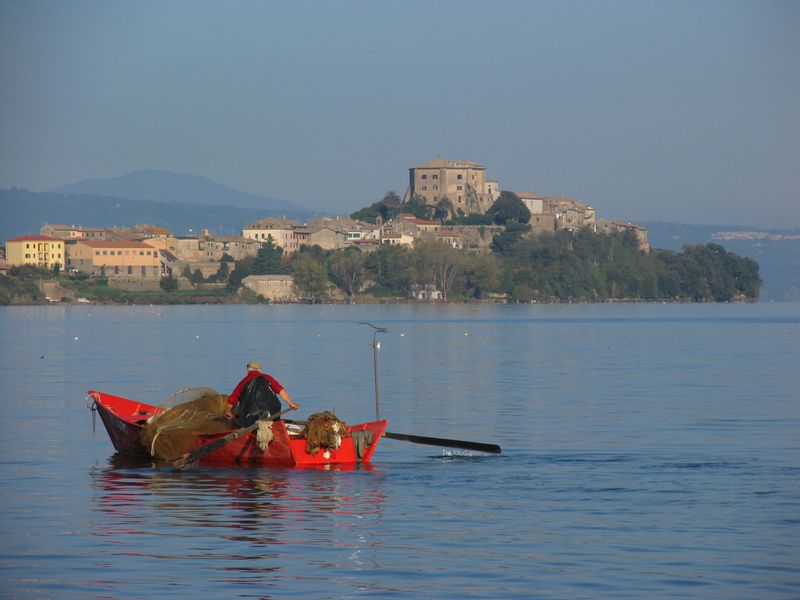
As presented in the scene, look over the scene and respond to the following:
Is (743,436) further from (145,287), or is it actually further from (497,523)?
(145,287)

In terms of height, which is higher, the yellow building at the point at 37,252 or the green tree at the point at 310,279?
the yellow building at the point at 37,252

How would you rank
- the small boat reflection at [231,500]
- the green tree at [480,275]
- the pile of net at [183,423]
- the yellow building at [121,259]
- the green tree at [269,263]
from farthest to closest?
the green tree at [269,263], the yellow building at [121,259], the green tree at [480,275], the pile of net at [183,423], the small boat reflection at [231,500]

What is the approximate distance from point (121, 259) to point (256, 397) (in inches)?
6581

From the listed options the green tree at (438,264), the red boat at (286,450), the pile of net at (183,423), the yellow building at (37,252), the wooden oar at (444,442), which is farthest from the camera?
the yellow building at (37,252)

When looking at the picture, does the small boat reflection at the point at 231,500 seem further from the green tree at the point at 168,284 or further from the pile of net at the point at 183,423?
the green tree at the point at 168,284

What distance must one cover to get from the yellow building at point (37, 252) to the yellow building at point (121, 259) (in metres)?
5.53

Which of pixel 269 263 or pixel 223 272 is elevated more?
pixel 269 263

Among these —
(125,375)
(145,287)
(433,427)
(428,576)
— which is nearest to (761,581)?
(428,576)

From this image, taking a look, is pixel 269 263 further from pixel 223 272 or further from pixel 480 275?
pixel 480 275

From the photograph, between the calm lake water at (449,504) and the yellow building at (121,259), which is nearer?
the calm lake water at (449,504)

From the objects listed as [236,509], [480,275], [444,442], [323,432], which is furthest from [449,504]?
[480,275]

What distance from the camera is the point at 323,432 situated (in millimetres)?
22766

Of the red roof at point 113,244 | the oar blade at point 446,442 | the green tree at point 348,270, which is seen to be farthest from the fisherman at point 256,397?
the red roof at point 113,244

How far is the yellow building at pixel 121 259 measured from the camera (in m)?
186
